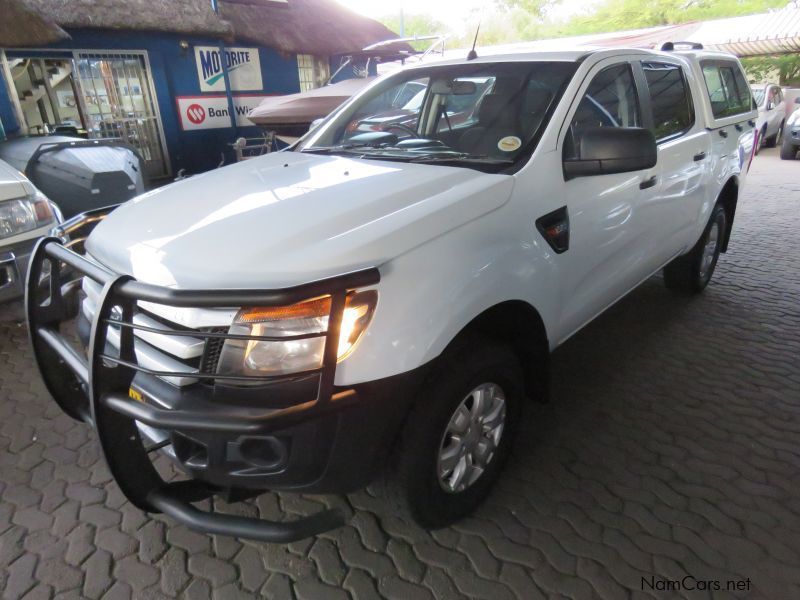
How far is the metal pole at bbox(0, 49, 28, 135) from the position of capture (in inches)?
328

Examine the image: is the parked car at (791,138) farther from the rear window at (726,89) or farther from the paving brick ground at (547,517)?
the paving brick ground at (547,517)

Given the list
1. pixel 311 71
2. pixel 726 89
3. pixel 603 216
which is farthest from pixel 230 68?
pixel 603 216

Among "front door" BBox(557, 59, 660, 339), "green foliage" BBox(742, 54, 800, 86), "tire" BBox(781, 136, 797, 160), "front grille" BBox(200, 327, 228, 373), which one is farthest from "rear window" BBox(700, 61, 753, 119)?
"green foliage" BBox(742, 54, 800, 86)

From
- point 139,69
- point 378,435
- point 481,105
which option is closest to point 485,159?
point 481,105

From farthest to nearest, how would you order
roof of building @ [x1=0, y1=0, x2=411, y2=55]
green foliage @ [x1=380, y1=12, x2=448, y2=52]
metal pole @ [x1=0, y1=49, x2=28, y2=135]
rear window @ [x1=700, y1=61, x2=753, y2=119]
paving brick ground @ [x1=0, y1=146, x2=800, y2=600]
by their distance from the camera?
green foliage @ [x1=380, y1=12, x2=448, y2=52] → metal pole @ [x1=0, y1=49, x2=28, y2=135] → roof of building @ [x1=0, y1=0, x2=411, y2=55] → rear window @ [x1=700, y1=61, x2=753, y2=119] → paving brick ground @ [x1=0, y1=146, x2=800, y2=600]

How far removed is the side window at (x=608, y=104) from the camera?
2.60 meters

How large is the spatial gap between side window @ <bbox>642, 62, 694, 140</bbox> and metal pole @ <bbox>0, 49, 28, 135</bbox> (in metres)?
8.93

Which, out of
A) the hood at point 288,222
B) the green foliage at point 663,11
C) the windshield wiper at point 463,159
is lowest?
the hood at point 288,222

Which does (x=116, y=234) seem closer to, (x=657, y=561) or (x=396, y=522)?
(x=396, y=522)

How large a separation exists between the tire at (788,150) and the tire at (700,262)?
1030 centimetres

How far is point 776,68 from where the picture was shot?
79.3 ft

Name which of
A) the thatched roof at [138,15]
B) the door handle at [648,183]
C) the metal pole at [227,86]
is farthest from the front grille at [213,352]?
the metal pole at [227,86]

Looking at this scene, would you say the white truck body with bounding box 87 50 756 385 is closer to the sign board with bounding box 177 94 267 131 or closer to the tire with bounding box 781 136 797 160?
the sign board with bounding box 177 94 267 131

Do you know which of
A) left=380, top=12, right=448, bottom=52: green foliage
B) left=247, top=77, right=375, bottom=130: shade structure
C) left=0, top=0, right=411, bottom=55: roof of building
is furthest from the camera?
left=380, top=12, right=448, bottom=52: green foliage
